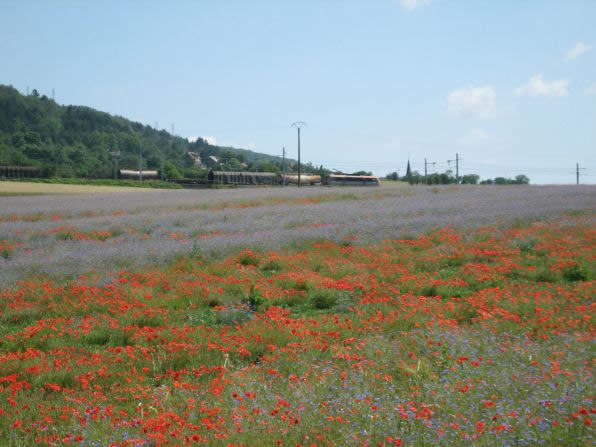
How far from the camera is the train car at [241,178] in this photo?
279 feet

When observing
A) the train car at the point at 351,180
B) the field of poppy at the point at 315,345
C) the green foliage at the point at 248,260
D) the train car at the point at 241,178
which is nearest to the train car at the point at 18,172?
the train car at the point at 241,178

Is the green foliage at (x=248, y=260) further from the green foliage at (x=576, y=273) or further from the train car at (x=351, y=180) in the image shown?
the train car at (x=351, y=180)

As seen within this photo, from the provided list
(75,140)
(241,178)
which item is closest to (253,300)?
(241,178)

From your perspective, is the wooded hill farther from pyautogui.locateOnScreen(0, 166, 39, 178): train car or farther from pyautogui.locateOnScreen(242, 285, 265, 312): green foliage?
pyautogui.locateOnScreen(242, 285, 265, 312): green foliage

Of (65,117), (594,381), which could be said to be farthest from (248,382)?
(65,117)

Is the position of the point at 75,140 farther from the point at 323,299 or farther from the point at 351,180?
the point at 323,299

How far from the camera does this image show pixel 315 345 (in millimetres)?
7047

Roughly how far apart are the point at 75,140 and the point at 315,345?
154m

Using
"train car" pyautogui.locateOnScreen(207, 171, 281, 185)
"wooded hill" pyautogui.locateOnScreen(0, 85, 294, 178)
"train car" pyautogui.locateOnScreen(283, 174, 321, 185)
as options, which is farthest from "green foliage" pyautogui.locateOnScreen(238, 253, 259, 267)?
"wooded hill" pyautogui.locateOnScreen(0, 85, 294, 178)

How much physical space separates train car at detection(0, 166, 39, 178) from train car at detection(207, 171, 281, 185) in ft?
82.2

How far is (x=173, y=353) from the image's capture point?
701cm

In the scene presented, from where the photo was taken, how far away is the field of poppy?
4.57m

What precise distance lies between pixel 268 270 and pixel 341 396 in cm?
754

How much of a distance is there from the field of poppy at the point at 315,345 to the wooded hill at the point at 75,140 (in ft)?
297
